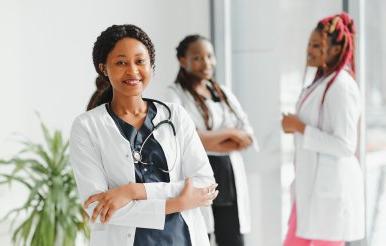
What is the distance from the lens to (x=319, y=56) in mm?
2904

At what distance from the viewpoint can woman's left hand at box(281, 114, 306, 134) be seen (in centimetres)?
291

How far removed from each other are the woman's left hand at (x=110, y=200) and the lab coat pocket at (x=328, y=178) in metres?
1.35

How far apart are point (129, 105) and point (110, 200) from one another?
32 centimetres

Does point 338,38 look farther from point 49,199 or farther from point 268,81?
point 49,199

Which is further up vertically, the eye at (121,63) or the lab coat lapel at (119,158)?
the eye at (121,63)

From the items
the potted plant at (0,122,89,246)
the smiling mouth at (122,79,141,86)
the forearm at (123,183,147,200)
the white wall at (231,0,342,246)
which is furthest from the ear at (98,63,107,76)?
the white wall at (231,0,342,246)

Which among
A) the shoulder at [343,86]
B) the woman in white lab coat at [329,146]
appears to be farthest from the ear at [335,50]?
the shoulder at [343,86]

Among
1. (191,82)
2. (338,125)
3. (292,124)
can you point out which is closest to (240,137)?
(292,124)

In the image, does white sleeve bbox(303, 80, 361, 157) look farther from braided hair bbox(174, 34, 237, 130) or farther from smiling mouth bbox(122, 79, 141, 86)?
smiling mouth bbox(122, 79, 141, 86)

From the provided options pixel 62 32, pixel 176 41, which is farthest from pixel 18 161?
pixel 176 41

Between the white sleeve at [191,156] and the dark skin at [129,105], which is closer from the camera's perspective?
the dark skin at [129,105]

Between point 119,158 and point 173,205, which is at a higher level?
point 119,158

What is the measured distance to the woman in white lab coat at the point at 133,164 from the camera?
1.76 meters

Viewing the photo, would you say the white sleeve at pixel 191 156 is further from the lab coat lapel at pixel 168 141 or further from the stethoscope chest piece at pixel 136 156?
the stethoscope chest piece at pixel 136 156
